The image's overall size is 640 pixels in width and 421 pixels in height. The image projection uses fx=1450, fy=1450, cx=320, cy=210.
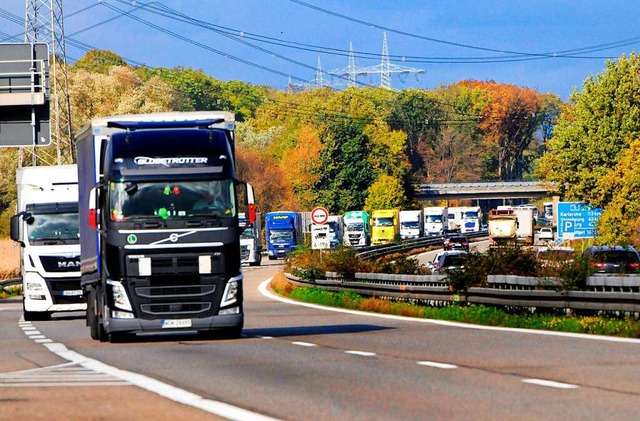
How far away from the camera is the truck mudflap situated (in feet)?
70.9

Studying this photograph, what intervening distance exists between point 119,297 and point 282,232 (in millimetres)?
77673

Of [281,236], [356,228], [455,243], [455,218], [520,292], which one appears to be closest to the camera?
[520,292]

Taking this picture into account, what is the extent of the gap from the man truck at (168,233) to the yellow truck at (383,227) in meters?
92.2

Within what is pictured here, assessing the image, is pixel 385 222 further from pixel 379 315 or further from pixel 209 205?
pixel 209 205

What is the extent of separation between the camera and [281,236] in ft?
327

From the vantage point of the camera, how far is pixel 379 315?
1261 inches

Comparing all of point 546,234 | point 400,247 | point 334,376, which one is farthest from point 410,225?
point 334,376

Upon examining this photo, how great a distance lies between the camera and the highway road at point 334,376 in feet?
38.9

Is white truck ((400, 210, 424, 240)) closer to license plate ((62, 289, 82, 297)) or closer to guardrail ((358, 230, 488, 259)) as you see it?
guardrail ((358, 230, 488, 259))

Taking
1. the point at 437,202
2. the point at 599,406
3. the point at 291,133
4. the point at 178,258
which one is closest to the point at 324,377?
the point at 599,406

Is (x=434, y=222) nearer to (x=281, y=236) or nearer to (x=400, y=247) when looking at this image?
(x=281, y=236)

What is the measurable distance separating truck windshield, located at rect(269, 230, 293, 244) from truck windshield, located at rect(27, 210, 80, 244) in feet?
217

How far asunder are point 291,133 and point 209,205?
141 meters

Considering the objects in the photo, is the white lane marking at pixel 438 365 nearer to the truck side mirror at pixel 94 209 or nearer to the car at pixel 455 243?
the truck side mirror at pixel 94 209
